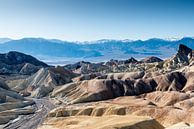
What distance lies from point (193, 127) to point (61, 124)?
64812 mm

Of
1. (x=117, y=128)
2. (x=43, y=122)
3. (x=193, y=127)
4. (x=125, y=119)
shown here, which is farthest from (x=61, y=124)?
(x=193, y=127)

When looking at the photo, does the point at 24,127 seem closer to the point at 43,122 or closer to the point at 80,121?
the point at 43,122

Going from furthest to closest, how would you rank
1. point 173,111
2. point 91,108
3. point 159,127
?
point 91,108
point 173,111
point 159,127

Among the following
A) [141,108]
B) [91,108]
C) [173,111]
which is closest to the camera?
[173,111]

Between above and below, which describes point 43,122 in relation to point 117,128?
below

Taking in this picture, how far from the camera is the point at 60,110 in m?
197

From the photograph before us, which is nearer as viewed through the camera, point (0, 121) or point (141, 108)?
point (141, 108)

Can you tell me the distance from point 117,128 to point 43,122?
65.6m

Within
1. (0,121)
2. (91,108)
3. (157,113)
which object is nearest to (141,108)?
(157,113)

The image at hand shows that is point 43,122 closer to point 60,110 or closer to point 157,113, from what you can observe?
point 60,110

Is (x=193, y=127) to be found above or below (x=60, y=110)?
above

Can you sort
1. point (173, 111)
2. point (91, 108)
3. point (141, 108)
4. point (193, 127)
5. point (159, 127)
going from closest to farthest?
point (193, 127), point (159, 127), point (173, 111), point (141, 108), point (91, 108)

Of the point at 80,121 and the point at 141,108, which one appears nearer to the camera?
Result: the point at 80,121

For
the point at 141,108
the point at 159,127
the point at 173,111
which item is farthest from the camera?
the point at 141,108
